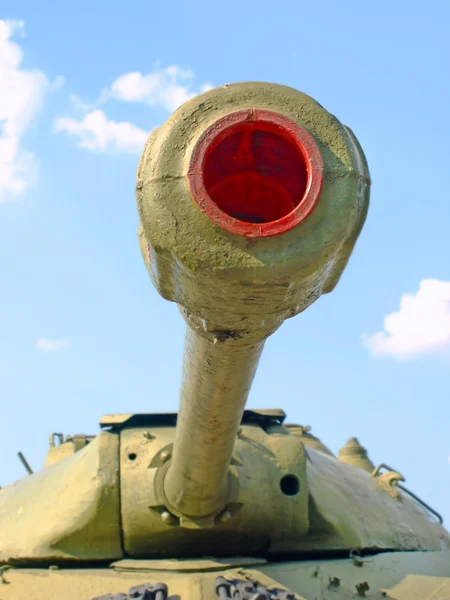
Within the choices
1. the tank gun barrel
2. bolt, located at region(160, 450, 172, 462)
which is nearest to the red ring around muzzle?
the tank gun barrel

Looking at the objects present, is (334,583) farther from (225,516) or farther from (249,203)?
(249,203)

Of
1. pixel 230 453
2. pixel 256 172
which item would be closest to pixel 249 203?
pixel 256 172

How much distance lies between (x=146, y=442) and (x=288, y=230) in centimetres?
436

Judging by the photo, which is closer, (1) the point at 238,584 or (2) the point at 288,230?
(2) the point at 288,230

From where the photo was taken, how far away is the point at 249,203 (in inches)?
142

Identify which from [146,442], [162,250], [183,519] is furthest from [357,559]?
[162,250]

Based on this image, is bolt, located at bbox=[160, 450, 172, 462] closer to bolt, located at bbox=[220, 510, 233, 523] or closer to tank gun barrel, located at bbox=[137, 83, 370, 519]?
bolt, located at bbox=[220, 510, 233, 523]

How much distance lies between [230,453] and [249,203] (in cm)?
250

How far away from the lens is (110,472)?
6945mm

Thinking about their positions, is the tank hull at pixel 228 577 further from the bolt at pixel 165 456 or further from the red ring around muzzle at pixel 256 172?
the red ring around muzzle at pixel 256 172

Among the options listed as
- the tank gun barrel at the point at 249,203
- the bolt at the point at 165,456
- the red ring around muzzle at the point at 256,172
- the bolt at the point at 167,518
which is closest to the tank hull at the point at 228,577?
the bolt at the point at 167,518

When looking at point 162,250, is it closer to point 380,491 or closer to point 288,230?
point 288,230

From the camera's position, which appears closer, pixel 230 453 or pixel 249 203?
pixel 249 203

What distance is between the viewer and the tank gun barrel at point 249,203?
126 inches
